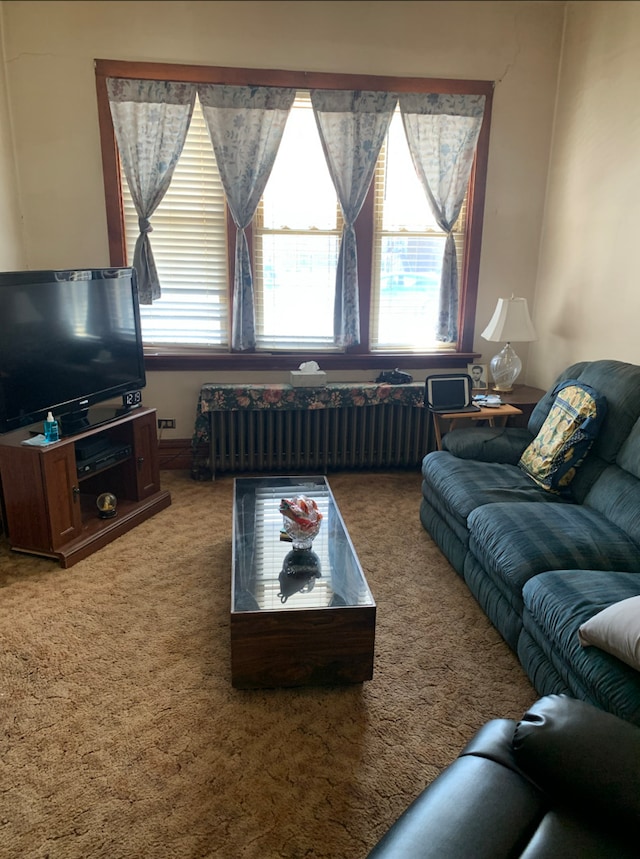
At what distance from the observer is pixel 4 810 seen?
1653 millimetres

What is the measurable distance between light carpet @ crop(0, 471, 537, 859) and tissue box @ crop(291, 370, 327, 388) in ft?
4.70

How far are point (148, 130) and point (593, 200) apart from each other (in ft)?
9.13

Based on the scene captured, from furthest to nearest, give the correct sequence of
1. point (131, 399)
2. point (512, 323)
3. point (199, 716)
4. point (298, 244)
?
point (298, 244), point (512, 323), point (131, 399), point (199, 716)

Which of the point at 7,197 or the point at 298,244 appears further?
the point at 298,244

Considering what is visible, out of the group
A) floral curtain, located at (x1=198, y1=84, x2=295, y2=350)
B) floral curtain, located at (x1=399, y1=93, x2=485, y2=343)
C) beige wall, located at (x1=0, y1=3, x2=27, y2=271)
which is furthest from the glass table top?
floral curtain, located at (x1=399, y1=93, x2=485, y2=343)

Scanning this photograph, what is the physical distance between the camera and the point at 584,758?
121 cm

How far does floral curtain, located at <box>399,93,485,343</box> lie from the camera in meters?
3.96

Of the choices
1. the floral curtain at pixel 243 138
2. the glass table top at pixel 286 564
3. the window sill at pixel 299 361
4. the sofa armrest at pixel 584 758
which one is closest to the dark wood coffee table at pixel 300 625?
the glass table top at pixel 286 564

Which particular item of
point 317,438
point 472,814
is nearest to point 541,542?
point 472,814

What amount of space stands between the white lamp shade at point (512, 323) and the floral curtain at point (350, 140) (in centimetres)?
103

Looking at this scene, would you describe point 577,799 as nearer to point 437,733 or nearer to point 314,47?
point 437,733

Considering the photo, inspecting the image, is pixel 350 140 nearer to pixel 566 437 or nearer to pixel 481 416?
pixel 481 416

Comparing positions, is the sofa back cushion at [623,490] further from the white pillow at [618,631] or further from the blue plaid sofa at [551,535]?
the white pillow at [618,631]

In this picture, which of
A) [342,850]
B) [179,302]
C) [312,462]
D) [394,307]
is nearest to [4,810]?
[342,850]
